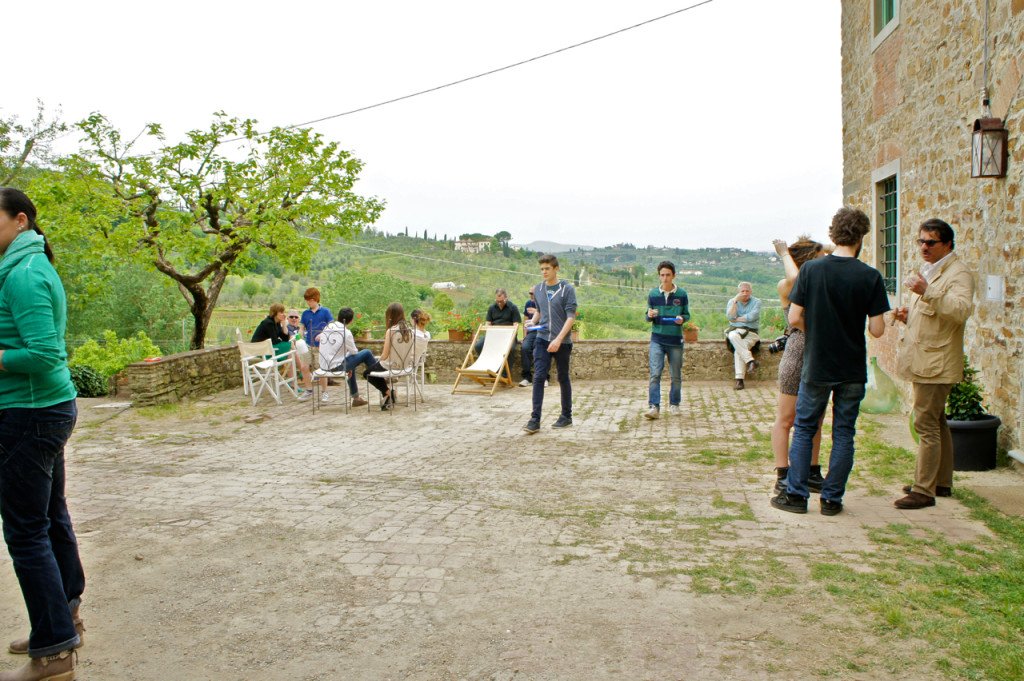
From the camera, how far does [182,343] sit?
21172 mm

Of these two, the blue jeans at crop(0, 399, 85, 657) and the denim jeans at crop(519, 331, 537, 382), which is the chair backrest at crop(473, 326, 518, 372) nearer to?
the denim jeans at crop(519, 331, 537, 382)

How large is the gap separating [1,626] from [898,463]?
19.5 ft

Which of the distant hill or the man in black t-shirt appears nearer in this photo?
the man in black t-shirt

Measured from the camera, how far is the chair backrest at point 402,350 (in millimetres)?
10297

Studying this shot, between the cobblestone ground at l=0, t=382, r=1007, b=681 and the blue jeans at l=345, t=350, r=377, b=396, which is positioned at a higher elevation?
the blue jeans at l=345, t=350, r=377, b=396

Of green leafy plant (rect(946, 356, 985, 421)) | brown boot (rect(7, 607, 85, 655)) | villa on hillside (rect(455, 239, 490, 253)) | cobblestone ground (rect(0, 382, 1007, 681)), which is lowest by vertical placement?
cobblestone ground (rect(0, 382, 1007, 681))

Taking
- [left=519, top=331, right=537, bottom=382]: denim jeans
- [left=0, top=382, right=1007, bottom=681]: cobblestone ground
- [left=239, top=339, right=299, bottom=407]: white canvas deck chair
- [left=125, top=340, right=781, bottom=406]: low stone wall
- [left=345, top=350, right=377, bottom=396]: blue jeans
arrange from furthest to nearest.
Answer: [left=519, top=331, right=537, bottom=382]: denim jeans
[left=125, top=340, right=781, bottom=406]: low stone wall
[left=239, top=339, right=299, bottom=407]: white canvas deck chair
[left=345, top=350, right=377, bottom=396]: blue jeans
[left=0, top=382, right=1007, bottom=681]: cobblestone ground

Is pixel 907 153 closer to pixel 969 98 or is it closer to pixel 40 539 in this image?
pixel 969 98

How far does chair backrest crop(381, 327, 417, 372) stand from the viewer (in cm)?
1030

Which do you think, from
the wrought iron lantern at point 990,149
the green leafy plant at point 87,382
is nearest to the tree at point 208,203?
the green leafy plant at point 87,382

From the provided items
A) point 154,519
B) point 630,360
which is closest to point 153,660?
point 154,519

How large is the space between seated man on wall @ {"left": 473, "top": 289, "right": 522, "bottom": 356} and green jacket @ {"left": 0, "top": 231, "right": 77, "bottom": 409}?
9.83m

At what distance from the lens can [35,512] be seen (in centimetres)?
300

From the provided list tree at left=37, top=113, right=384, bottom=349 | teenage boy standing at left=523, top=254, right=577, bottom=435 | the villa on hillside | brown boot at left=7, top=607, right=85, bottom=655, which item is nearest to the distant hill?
the villa on hillside
